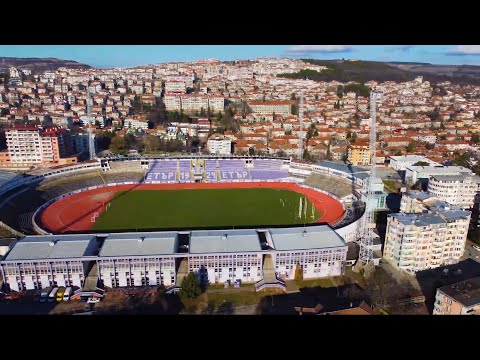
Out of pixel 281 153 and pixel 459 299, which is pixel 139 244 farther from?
pixel 281 153

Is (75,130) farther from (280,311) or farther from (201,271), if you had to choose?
(280,311)

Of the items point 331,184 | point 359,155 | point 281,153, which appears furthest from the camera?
point 281,153

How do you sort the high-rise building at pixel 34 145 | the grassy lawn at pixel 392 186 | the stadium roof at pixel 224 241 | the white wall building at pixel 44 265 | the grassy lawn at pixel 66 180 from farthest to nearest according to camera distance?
the high-rise building at pixel 34 145 → the grassy lawn at pixel 392 186 → the grassy lawn at pixel 66 180 → the stadium roof at pixel 224 241 → the white wall building at pixel 44 265

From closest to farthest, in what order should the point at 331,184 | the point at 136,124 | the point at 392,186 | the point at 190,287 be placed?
the point at 190,287 → the point at 331,184 → the point at 392,186 → the point at 136,124

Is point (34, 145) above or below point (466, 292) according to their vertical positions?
above

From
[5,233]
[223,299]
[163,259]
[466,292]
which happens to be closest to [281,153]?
[163,259]

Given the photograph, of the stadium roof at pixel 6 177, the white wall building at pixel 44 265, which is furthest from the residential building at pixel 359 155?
the stadium roof at pixel 6 177

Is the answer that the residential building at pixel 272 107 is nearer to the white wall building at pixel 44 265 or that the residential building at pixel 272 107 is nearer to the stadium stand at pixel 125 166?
the stadium stand at pixel 125 166

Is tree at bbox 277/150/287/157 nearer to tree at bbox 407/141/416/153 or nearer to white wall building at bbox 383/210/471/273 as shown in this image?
tree at bbox 407/141/416/153
